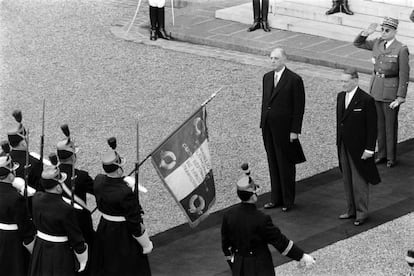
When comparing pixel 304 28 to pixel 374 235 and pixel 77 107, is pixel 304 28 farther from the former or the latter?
pixel 374 235

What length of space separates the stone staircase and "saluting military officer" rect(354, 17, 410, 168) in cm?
457

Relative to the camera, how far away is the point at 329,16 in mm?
17688

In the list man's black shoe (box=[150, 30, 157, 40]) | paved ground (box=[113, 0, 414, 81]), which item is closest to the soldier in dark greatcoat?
paved ground (box=[113, 0, 414, 81])

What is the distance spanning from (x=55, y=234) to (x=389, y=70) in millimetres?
4880

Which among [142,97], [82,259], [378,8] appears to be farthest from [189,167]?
[378,8]

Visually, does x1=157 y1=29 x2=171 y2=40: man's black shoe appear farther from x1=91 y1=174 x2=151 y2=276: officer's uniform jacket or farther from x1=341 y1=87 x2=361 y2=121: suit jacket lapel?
x1=91 y1=174 x2=151 y2=276: officer's uniform jacket

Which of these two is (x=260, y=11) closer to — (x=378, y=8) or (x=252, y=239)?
(x=378, y=8)

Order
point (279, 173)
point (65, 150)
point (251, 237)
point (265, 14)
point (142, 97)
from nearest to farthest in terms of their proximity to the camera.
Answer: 1. point (251, 237)
2. point (65, 150)
3. point (279, 173)
4. point (142, 97)
5. point (265, 14)

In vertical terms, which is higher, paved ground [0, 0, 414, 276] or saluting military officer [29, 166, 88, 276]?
saluting military officer [29, 166, 88, 276]

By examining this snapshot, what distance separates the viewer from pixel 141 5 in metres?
20.5

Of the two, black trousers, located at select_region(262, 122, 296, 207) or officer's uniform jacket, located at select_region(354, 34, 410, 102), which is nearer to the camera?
black trousers, located at select_region(262, 122, 296, 207)

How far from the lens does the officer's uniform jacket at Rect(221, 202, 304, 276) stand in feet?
27.2

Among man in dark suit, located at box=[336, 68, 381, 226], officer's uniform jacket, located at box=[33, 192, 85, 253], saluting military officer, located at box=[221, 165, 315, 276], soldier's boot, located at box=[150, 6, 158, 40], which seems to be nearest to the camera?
saluting military officer, located at box=[221, 165, 315, 276]

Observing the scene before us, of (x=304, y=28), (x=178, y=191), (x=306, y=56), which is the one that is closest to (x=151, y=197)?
(x=178, y=191)
